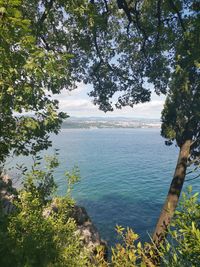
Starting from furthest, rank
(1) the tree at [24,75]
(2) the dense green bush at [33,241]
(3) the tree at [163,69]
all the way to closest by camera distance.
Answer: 1. (3) the tree at [163,69]
2. (2) the dense green bush at [33,241]
3. (1) the tree at [24,75]

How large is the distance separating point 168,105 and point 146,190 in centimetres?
3652

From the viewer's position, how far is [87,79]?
854 inches

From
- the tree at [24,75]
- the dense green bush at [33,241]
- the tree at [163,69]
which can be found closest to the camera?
the tree at [24,75]

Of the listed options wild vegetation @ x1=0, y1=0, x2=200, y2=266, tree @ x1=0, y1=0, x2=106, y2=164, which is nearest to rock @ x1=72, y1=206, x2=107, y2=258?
wild vegetation @ x1=0, y1=0, x2=200, y2=266

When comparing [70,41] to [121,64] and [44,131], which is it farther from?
[44,131]

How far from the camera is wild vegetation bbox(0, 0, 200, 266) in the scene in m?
5.38

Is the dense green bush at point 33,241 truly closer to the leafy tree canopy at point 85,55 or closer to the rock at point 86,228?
the leafy tree canopy at point 85,55

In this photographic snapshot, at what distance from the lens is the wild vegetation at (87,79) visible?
17.6 ft

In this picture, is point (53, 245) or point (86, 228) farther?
point (86, 228)

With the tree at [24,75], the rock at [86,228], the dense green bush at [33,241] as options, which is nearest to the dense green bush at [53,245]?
the dense green bush at [33,241]

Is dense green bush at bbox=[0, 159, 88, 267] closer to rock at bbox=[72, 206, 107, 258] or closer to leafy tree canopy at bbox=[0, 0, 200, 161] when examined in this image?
leafy tree canopy at bbox=[0, 0, 200, 161]

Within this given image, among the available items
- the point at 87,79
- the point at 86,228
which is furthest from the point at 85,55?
the point at 86,228

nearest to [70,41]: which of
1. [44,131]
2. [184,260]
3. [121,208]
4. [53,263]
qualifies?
[44,131]

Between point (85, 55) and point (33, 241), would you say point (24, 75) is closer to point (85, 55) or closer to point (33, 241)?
point (33, 241)
